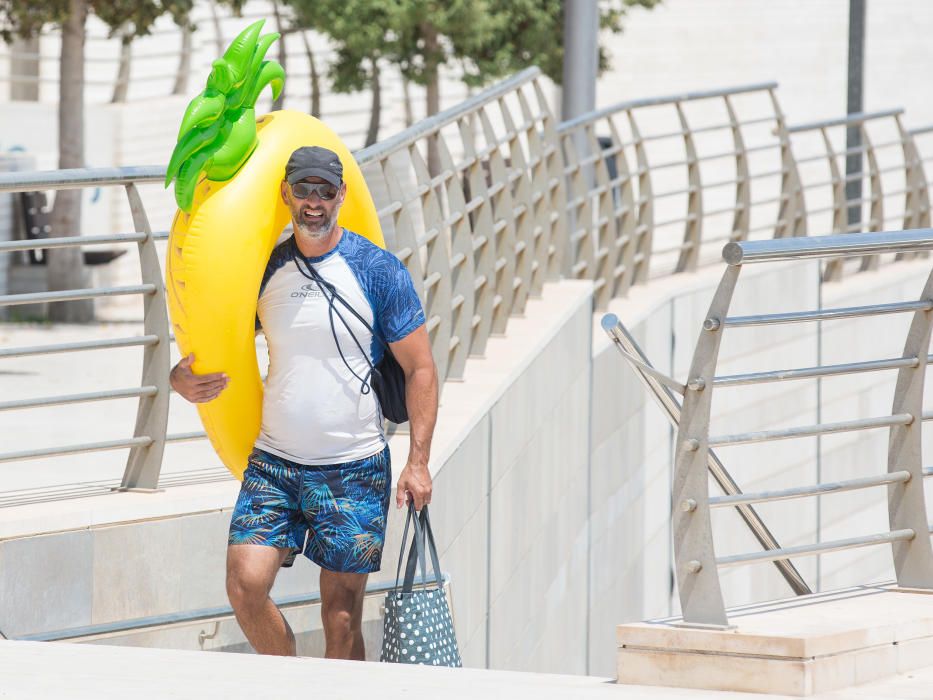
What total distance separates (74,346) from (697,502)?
2.32m

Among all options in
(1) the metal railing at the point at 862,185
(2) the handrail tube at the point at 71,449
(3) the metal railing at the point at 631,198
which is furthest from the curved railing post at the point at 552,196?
(2) the handrail tube at the point at 71,449

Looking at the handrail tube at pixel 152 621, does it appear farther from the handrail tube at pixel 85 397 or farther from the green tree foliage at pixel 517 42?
the green tree foliage at pixel 517 42

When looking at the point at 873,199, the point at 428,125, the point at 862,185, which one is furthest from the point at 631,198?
the point at 862,185

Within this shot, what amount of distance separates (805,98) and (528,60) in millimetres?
7667

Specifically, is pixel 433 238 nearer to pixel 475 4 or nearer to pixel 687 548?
pixel 687 548

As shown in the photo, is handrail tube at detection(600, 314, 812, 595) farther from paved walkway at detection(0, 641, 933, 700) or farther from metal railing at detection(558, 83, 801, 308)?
metal railing at detection(558, 83, 801, 308)

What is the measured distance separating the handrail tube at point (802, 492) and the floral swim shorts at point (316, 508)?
Result: 3.34 ft

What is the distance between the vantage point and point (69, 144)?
1583cm

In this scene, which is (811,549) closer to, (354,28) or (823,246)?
(823,246)

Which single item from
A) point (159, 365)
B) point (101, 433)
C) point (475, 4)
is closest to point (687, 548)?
point (159, 365)

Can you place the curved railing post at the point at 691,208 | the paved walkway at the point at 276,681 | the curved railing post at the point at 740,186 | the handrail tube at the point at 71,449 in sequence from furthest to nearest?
the curved railing post at the point at 740,186
the curved railing post at the point at 691,208
the handrail tube at the point at 71,449
the paved walkway at the point at 276,681

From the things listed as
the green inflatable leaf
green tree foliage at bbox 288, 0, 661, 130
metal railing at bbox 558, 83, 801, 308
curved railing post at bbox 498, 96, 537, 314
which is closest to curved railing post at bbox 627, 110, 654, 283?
metal railing at bbox 558, 83, 801, 308

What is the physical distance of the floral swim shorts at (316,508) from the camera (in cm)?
489

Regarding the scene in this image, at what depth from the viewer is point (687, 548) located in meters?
4.38
